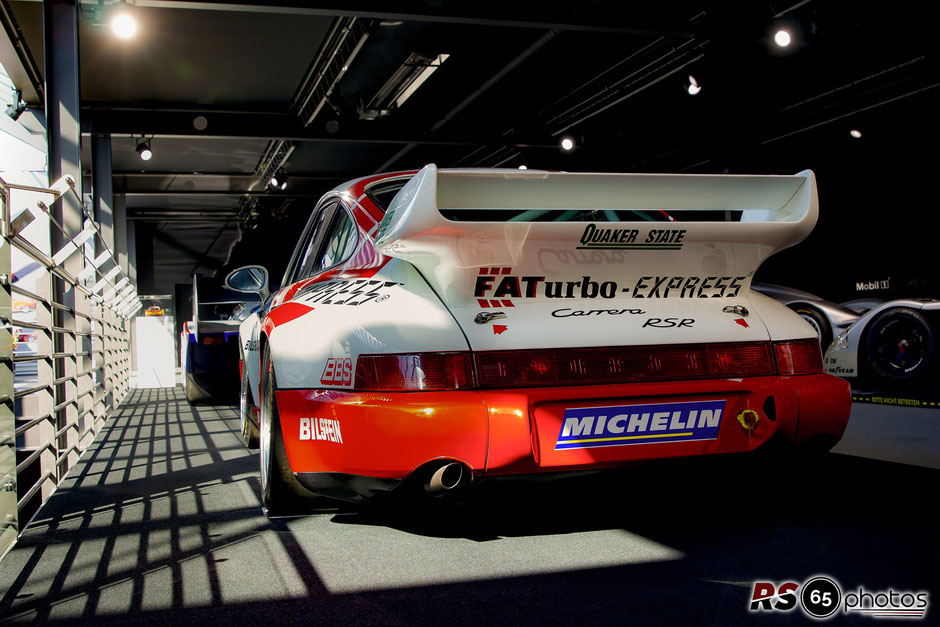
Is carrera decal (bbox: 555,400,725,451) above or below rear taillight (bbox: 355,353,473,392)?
below

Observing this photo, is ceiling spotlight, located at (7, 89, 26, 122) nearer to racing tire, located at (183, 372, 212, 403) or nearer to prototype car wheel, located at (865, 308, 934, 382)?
racing tire, located at (183, 372, 212, 403)

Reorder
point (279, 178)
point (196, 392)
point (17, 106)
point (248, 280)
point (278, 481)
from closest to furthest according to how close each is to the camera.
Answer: point (278, 481), point (248, 280), point (196, 392), point (17, 106), point (279, 178)

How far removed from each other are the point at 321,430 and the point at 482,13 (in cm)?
608

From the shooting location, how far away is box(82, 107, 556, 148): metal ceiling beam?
11.8 meters

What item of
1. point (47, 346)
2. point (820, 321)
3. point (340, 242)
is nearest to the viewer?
point (340, 242)

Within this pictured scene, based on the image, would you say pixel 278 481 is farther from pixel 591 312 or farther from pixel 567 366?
pixel 591 312

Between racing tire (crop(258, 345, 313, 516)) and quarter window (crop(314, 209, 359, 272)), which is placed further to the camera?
quarter window (crop(314, 209, 359, 272))

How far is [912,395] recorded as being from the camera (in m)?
5.47

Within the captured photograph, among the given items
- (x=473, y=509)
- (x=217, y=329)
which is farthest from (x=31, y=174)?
(x=473, y=509)

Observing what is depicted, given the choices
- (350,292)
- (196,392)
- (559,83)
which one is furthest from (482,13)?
(350,292)

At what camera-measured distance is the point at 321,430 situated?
2229mm

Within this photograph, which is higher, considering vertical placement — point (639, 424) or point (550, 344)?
point (550, 344)

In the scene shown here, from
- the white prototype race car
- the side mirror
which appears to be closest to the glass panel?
the side mirror

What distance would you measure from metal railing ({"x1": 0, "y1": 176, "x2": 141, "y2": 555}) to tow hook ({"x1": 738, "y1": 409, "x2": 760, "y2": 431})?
93.7 inches
